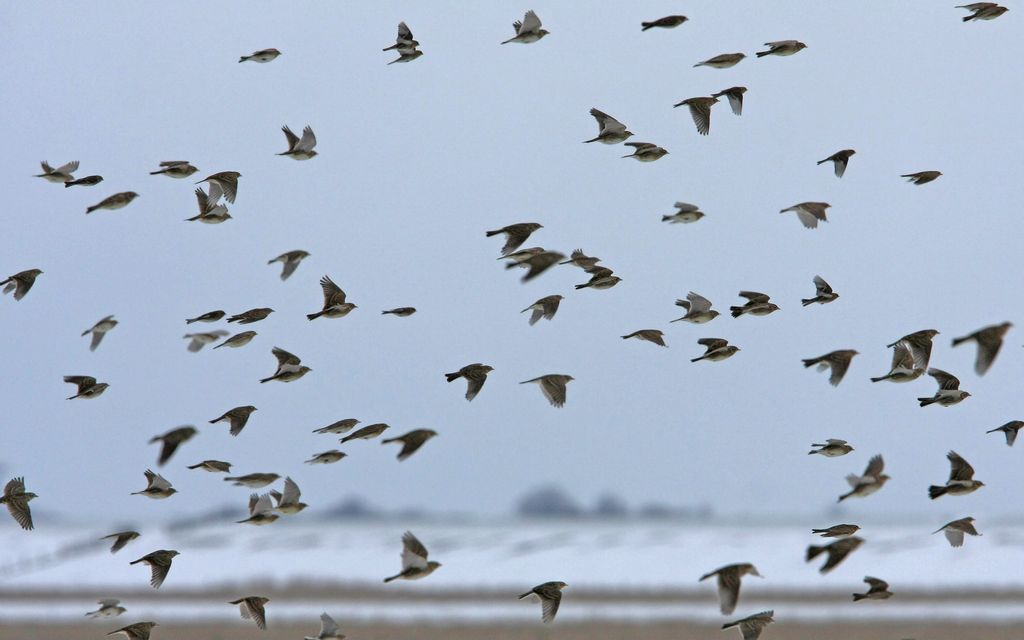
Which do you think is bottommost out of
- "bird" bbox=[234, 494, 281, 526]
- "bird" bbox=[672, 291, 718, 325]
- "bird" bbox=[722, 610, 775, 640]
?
"bird" bbox=[722, 610, 775, 640]

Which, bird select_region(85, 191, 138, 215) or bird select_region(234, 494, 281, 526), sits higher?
bird select_region(85, 191, 138, 215)

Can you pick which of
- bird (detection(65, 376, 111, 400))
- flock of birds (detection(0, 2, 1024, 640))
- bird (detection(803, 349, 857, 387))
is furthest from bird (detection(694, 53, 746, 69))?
bird (detection(65, 376, 111, 400))

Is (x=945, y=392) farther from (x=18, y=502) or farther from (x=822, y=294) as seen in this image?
(x=18, y=502)

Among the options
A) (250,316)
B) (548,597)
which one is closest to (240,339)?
(250,316)

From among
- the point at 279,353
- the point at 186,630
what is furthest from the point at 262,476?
the point at 186,630

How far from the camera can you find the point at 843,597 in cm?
4900

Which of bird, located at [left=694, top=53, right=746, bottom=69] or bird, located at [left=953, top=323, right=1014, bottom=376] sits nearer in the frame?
bird, located at [left=953, top=323, right=1014, bottom=376]

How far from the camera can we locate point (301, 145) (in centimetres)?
1656

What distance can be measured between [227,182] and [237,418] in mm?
3115

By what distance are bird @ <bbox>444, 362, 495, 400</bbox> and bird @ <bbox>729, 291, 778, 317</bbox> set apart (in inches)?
126

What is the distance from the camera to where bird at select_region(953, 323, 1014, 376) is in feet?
39.4

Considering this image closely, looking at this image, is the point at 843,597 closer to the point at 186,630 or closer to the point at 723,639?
the point at 723,639

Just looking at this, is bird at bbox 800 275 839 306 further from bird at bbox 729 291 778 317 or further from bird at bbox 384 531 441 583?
bird at bbox 384 531 441 583

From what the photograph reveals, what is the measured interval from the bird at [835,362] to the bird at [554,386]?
2.92 metres
